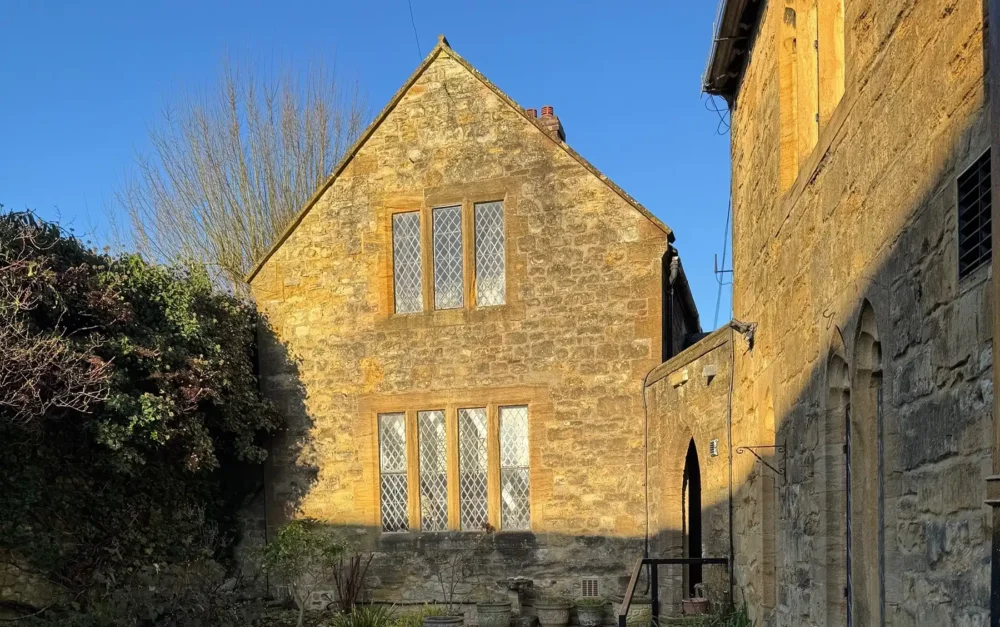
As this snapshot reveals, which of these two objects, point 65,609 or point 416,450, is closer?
point 65,609

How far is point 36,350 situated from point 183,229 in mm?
9688

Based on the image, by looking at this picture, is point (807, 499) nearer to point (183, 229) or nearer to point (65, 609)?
point (65, 609)

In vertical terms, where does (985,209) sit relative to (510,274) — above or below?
below

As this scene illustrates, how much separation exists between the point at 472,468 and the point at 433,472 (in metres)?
0.55

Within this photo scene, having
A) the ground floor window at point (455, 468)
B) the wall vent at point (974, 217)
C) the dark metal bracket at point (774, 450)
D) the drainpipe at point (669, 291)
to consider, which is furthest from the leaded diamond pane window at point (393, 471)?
the wall vent at point (974, 217)

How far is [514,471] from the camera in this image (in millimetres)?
12195

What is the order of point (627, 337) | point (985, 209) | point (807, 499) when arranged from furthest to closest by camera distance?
point (627, 337), point (807, 499), point (985, 209)

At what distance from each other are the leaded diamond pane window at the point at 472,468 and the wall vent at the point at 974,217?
9.61m

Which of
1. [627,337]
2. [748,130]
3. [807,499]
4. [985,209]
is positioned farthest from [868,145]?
[627,337]

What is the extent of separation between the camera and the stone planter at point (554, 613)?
36.4 feet

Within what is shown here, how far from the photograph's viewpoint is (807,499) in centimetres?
558

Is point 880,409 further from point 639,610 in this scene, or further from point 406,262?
point 406,262

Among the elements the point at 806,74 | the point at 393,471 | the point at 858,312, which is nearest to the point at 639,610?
the point at 393,471

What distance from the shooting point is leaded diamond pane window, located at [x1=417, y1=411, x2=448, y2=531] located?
12406 mm
